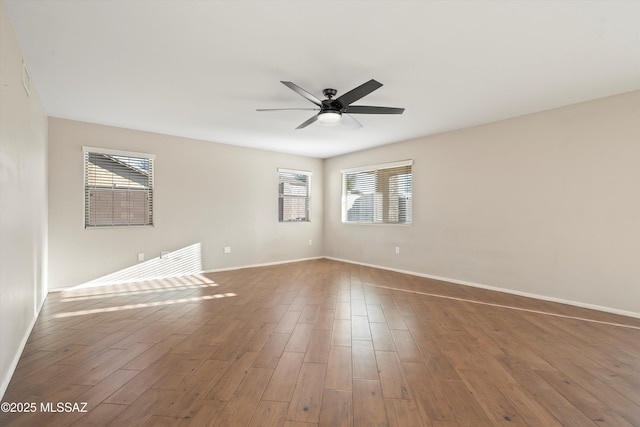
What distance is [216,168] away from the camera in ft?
17.9

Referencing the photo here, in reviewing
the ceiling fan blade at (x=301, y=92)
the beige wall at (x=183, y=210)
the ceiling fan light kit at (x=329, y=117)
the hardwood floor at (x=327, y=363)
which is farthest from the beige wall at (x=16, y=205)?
the ceiling fan light kit at (x=329, y=117)

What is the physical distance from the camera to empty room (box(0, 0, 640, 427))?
6.00ft

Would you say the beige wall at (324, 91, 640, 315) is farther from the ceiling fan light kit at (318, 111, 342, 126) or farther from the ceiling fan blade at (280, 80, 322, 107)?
the ceiling fan blade at (280, 80, 322, 107)

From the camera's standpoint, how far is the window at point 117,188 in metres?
4.29

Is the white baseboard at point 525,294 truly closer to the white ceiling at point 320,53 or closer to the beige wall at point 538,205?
the beige wall at point 538,205

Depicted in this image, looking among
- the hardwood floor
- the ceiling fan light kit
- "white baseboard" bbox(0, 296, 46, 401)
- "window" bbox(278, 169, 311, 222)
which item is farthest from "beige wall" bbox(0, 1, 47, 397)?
"window" bbox(278, 169, 311, 222)

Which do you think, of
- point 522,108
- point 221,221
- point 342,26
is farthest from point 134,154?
point 522,108

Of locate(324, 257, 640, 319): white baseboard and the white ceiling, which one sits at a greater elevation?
the white ceiling

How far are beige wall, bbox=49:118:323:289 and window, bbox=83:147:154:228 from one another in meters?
0.10

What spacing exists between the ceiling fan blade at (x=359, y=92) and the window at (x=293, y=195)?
12.1 ft

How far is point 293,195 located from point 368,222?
1.87 meters

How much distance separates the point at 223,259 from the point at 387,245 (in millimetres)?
3312

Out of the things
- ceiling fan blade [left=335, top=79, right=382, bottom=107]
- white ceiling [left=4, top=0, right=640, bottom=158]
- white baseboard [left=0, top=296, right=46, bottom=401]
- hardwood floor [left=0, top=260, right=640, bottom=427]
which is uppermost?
white ceiling [left=4, top=0, right=640, bottom=158]

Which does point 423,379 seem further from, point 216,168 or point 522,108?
point 216,168
